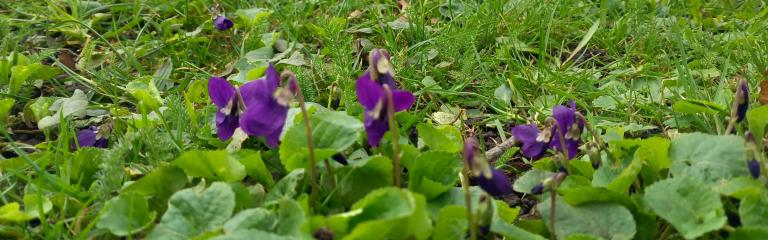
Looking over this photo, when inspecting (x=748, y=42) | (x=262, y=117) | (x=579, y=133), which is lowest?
(x=748, y=42)

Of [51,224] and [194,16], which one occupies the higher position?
[51,224]

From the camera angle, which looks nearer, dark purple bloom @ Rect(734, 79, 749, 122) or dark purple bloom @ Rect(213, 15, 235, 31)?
dark purple bloom @ Rect(734, 79, 749, 122)

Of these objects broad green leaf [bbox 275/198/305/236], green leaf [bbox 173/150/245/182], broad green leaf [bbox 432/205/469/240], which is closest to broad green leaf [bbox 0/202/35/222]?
green leaf [bbox 173/150/245/182]

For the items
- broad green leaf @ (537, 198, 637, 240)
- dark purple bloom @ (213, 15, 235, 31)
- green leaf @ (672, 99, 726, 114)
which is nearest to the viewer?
broad green leaf @ (537, 198, 637, 240)

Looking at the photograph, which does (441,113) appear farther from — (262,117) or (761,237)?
(761,237)

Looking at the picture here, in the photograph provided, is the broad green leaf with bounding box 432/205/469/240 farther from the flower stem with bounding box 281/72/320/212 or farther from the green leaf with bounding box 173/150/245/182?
the green leaf with bounding box 173/150/245/182

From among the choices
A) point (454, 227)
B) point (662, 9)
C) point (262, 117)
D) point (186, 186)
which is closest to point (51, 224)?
point (186, 186)

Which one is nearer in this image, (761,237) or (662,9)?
(761,237)

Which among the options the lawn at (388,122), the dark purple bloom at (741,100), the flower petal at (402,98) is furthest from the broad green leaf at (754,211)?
the flower petal at (402,98)
